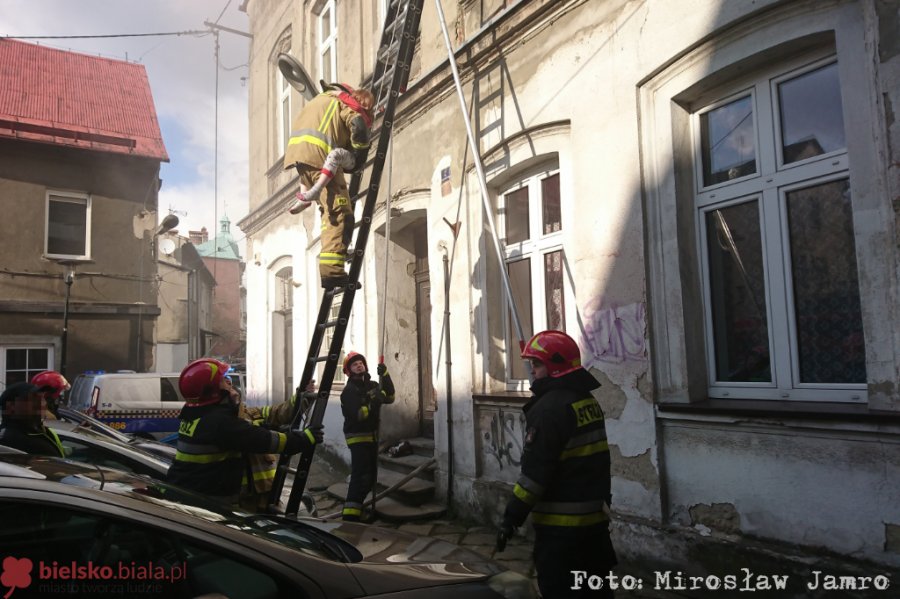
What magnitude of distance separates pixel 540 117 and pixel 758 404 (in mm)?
3094

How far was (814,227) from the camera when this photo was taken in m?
3.87

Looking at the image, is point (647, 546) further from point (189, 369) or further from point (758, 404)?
point (189, 369)

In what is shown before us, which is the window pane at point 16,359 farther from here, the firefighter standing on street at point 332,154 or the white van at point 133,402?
the firefighter standing on street at point 332,154

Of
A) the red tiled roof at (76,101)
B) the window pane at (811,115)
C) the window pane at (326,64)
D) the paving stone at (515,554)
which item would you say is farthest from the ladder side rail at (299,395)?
the red tiled roof at (76,101)

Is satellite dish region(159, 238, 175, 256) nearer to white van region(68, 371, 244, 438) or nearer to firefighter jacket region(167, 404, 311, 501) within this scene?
white van region(68, 371, 244, 438)

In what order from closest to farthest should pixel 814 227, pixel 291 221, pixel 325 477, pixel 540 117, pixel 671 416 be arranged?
1. pixel 814 227
2. pixel 671 416
3. pixel 540 117
4. pixel 325 477
5. pixel 291 221

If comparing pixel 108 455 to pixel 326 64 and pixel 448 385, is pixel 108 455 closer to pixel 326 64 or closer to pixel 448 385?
pixel 448 385

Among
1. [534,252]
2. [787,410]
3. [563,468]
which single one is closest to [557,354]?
[563,468]

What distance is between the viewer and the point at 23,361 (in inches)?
569

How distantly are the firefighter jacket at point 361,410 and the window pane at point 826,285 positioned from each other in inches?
146

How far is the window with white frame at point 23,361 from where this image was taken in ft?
46.5

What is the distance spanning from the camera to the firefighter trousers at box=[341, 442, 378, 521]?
19.2ft

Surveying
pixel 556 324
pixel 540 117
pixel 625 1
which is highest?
pixel 625 1

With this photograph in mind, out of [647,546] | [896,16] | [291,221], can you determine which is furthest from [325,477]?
[896,16]
